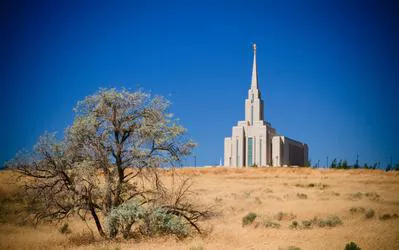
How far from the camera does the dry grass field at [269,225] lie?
17.0 metres

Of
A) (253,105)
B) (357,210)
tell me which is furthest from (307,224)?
(253,105)

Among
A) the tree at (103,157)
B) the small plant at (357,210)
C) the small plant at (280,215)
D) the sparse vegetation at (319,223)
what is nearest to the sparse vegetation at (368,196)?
the small plant at (357,210)

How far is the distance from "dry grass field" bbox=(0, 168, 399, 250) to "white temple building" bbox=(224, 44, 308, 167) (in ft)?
219

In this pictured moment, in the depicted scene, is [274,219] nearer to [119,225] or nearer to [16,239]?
[119,225]

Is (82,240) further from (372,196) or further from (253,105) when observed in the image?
(253,105)

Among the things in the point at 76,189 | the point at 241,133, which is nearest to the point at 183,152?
the point at 76,189

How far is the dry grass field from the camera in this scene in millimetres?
17031

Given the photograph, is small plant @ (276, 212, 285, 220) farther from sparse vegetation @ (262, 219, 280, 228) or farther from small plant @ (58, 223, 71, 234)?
small plant @ (58, 223, 71, 234)

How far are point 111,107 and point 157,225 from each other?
17.4 ft

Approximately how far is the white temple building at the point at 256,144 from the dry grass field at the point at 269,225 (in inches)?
2624

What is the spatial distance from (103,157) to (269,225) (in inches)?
458

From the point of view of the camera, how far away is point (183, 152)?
18.7m

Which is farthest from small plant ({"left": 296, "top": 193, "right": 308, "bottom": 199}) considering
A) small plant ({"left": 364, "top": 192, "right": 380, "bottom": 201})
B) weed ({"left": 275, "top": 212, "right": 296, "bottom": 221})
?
weed ({"left": 275, "top": 212, "right": 296, "bottom": 221})

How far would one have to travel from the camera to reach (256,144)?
11344 centimetres
